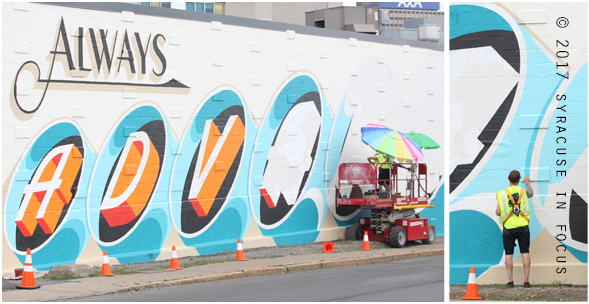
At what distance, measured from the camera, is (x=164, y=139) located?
50.9ft

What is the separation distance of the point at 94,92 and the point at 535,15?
8325mm

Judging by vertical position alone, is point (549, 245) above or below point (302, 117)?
below

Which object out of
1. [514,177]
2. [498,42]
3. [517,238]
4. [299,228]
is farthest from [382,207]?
[498,42]

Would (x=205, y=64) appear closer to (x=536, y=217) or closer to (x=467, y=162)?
(x=467, y=162)

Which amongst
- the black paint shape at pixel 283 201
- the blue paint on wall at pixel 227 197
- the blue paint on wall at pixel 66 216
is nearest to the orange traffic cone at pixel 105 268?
the blue paint on wall at pixel 66 216

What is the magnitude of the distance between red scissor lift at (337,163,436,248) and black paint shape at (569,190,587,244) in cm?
683

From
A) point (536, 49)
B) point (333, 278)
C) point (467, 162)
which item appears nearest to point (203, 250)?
point (333, 278)

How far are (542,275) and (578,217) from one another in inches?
41.4

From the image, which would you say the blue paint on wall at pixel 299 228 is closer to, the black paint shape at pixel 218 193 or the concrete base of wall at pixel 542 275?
the black paint shape at pixel 218 193

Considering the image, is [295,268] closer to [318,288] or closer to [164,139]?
[318,288]

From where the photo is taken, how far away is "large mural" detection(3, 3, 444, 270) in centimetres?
1355

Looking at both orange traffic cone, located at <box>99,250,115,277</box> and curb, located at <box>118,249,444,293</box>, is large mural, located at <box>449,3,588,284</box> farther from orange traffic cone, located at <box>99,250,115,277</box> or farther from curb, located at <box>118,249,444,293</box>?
orange traffic cone, located at <box>99,250,115,277</box>

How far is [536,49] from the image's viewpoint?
36.5 feet

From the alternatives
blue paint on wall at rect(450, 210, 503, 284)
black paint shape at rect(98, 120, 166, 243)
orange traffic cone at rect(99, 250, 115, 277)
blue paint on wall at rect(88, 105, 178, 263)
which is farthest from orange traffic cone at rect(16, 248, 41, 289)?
blue paint on wall at rect(450, 210, 503, 284)
